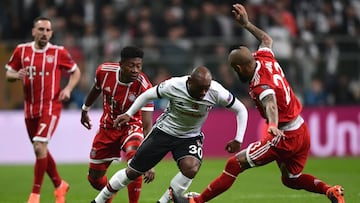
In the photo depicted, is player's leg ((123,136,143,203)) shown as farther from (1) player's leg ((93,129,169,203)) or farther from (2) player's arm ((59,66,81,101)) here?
(2) player's arm ((59,66,81,101))

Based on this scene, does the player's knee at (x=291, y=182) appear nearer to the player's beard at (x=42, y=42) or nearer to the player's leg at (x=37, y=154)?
the player's leg at (x=37, y=154)

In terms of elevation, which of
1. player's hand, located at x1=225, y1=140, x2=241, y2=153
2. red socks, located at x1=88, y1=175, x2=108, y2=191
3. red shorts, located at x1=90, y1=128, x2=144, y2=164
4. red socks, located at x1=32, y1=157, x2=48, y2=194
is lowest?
red socks, located at x1=32, y1=157, x2=48, y2=194

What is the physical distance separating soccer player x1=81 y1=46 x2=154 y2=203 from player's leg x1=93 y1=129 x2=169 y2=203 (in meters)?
0.56

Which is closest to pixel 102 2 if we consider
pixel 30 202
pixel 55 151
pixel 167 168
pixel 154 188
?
pixel 55 151

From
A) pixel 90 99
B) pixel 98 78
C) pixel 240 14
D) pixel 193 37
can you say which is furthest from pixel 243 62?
pixel 193 37

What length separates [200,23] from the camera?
2108cm

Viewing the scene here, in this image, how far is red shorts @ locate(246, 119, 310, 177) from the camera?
1038 centimetres

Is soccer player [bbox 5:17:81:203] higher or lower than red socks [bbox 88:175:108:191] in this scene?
higher

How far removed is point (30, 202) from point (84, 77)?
858 cm

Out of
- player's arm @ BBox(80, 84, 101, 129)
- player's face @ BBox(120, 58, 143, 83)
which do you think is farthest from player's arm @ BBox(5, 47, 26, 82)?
player's face @ BBox(120, 58, 143, 83)

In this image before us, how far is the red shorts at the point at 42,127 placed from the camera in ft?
39.2

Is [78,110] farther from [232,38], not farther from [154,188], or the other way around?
[154,188]

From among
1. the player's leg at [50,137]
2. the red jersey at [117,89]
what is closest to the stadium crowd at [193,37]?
the player's leg at [50,137]

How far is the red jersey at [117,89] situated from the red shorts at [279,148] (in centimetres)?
140
